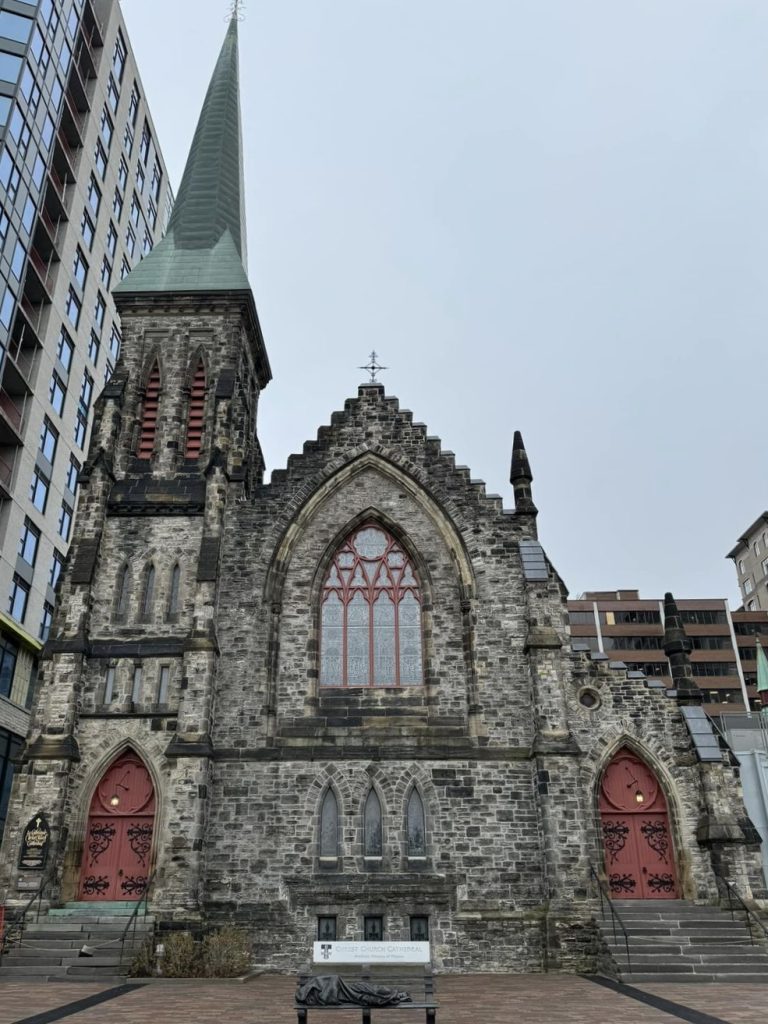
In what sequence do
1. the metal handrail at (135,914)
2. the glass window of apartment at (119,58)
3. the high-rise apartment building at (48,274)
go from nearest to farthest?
the metal handrail at (135,914), the high-rise apartment building at (48,274), the glass window of apartment at (119,58)

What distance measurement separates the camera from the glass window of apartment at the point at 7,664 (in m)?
29.6

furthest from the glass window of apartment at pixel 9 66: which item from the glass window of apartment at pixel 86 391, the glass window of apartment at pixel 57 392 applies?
the glass window of apartment at pixel 86 391

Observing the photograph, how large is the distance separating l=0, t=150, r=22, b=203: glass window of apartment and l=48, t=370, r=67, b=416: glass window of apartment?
7.60 meters

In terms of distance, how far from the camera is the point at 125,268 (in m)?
45.9

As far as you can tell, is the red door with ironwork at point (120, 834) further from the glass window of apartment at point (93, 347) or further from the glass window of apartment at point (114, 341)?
the glass window of apartment at point (114, 341)

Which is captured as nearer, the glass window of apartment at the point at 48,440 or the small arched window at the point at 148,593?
the small arched window at the point at 148,593

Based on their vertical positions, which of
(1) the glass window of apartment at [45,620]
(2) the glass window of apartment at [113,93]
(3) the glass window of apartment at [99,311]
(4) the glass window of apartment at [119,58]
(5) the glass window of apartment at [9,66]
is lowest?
(1) the glass window of apartment at [45,620]

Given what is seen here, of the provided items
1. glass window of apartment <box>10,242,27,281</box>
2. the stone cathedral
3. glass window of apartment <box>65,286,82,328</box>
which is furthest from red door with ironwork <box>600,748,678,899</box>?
glass window of apartment <box>65,286,82,328</box>

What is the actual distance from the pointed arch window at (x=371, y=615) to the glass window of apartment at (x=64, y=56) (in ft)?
94.0

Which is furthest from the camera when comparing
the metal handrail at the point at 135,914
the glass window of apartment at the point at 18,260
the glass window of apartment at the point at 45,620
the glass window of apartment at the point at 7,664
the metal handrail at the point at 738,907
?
the glass window of apartment at the point at 45,620

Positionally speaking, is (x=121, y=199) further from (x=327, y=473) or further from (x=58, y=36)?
(x=327, y=473)

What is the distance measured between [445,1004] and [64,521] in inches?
1190

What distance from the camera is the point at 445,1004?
39.8 feet

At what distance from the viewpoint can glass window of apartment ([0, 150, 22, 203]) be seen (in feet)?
101
